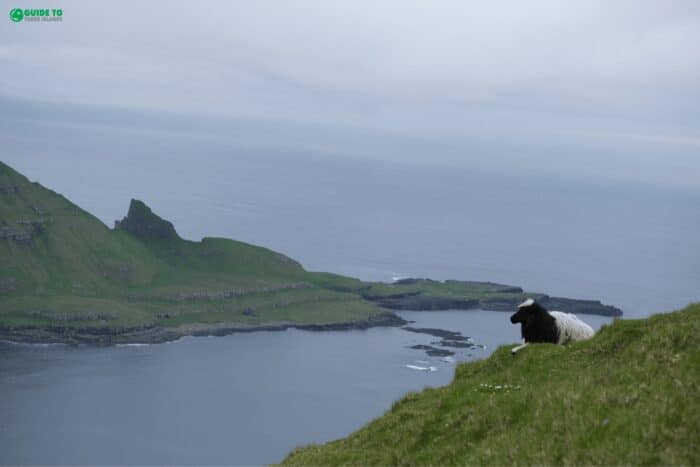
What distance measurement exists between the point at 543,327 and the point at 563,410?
358 inches

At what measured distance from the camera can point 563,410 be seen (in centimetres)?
1255

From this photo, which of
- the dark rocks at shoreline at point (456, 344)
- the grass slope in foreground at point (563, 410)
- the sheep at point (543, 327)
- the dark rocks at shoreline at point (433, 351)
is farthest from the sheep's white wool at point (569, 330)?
the dark rocks at shoreline at point (456, 344)

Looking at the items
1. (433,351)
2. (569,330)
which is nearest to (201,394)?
(433,351)

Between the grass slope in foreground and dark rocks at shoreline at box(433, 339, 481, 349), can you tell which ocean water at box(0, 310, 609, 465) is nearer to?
dark rocks at shoreline at box(433, 339, 481, 349)

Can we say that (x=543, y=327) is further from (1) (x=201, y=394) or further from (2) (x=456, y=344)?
(2) (x=456, y=344)

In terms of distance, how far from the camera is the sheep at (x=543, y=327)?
841 inches

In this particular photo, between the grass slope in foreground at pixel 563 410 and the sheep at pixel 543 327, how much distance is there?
1789mm

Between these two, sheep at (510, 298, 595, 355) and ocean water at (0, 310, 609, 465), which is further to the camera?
ocean water at (0, 310, 609, 465)

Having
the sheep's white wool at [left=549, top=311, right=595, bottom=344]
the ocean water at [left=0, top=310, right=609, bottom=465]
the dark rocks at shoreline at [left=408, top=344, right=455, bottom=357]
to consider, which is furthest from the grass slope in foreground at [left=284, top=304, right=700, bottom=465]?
the dark rocks at shoreline at [left=408, top=344, right=455, bottom=357]

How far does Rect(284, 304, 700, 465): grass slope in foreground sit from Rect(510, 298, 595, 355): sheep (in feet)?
5.87

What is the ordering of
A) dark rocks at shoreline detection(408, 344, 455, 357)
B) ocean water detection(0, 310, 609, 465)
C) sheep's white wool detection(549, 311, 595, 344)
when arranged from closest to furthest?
sheep's white wool detection(549, 311, 595, 344)
ocean water detection(0, 310, 609, 465)
dark rocks at shoreline detection(408, 344, 455, 357)

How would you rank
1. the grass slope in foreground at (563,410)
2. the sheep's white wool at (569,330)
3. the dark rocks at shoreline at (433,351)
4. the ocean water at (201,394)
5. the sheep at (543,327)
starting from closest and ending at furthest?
the grass slope in foreground at (563,410) → the sheep at (543,327) → the sheep's white wool at (569,330) → the ocean water at (201,394) → the dark rocks at shoreline at (433,351)

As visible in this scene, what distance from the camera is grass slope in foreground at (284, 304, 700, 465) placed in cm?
1078

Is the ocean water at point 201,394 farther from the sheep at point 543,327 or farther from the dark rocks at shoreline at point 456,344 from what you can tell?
the sheep at point 543,327
